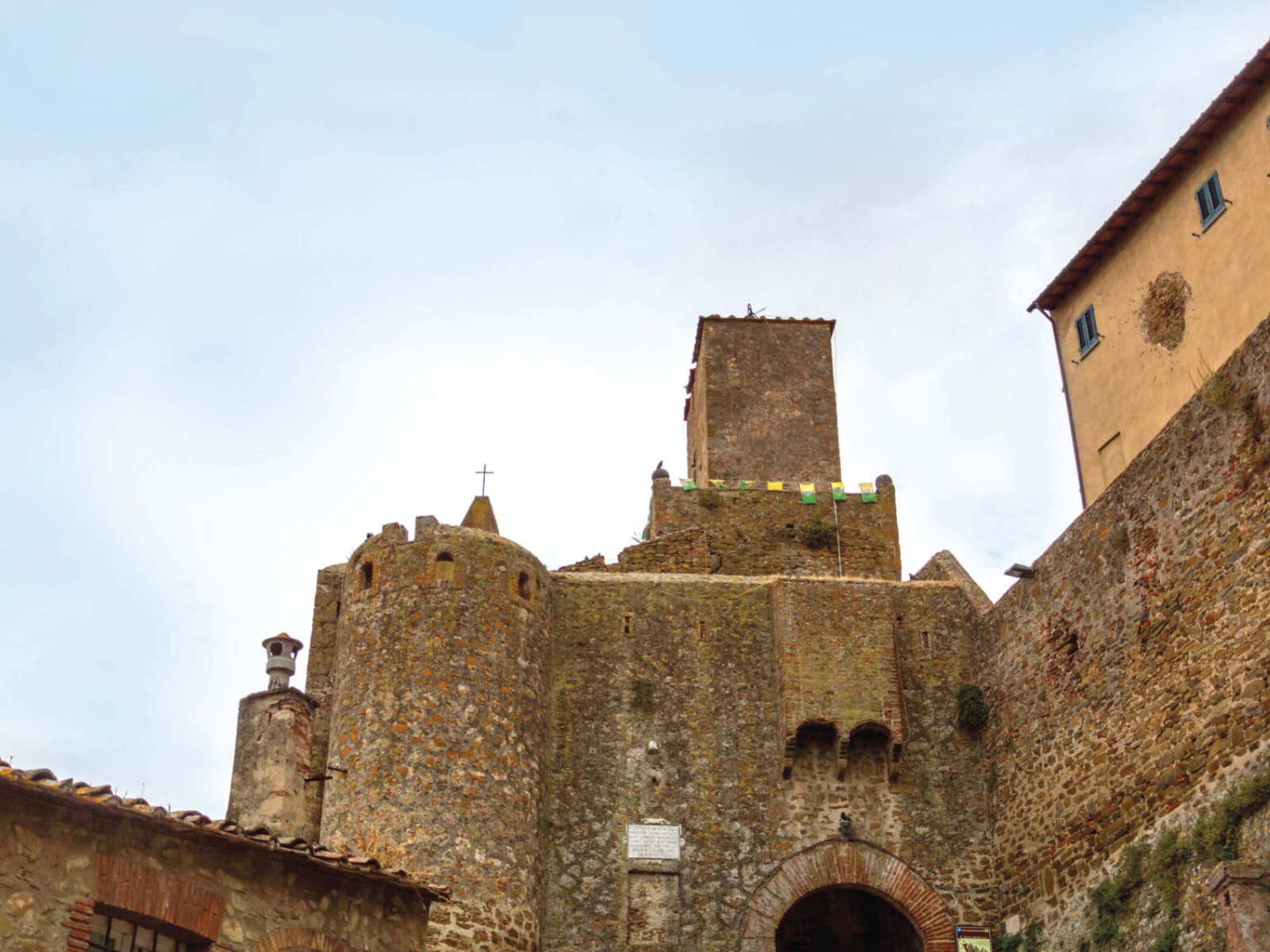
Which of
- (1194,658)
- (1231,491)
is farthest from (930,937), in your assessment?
(1231,491)

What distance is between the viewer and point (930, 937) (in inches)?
747

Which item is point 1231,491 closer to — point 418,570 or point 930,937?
point 930,937

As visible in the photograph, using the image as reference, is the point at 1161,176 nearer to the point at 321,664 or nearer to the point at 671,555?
the point at 671,555

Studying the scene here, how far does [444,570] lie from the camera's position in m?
19.8

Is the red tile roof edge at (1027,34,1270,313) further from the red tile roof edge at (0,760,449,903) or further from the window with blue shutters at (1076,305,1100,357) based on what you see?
the red tile roof edge at (0,760,449,903)

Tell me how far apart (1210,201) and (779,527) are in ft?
28.0

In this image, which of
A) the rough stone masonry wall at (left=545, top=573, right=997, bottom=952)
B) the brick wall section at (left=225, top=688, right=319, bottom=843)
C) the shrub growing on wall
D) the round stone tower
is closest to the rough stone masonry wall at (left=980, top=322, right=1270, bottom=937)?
the shrub growing on wall

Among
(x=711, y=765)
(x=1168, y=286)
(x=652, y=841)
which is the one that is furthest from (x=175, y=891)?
(x=1168, y=286)

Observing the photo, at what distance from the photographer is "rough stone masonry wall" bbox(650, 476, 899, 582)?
2481cm

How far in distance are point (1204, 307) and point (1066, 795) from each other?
7203 millimetres

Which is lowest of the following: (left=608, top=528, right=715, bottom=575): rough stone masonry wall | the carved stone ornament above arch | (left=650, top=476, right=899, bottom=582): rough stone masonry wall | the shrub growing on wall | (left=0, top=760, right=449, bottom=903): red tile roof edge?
the carved stone ornament above arch

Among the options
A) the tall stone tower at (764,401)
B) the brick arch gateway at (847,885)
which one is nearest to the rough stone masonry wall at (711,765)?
the brick arch gateway at (847,885)

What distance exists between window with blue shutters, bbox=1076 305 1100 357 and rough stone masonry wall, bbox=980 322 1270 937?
5307 mm

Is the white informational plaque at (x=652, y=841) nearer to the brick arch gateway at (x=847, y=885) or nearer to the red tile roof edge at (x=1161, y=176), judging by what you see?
the brick arch gateway at (x=847, y=885)
